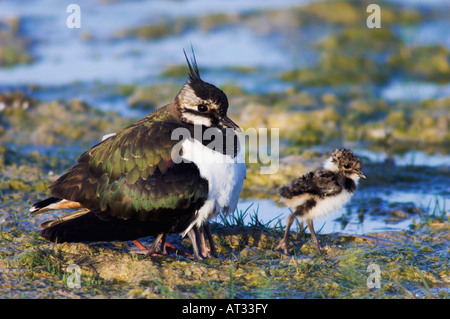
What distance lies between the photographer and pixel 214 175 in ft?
16.9

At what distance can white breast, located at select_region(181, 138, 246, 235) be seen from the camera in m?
5.14

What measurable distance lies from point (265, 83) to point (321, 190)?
5.82 metres

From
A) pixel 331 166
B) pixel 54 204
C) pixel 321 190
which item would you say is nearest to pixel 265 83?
pixel 331 166

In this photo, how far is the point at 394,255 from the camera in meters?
5.48

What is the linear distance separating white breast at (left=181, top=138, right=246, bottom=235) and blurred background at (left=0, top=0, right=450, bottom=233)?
159 cm

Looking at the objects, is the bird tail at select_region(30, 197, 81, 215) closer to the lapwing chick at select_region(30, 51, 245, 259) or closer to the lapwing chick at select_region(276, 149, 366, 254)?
the lapwing chick at select_region(30, 51, 245, 259)

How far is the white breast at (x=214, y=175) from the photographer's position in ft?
16.9

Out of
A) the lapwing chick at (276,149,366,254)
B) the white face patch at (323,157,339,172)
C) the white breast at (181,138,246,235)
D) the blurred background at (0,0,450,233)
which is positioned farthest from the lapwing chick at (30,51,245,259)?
the blurred background at (0,0,450,233)

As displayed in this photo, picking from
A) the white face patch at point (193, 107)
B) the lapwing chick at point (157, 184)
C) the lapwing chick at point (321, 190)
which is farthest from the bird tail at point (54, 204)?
the lapwing chick at point (321, 190)

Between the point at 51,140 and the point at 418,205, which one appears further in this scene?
the point at 51,140

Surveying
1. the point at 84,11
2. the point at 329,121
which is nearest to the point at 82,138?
the point at 329,121
